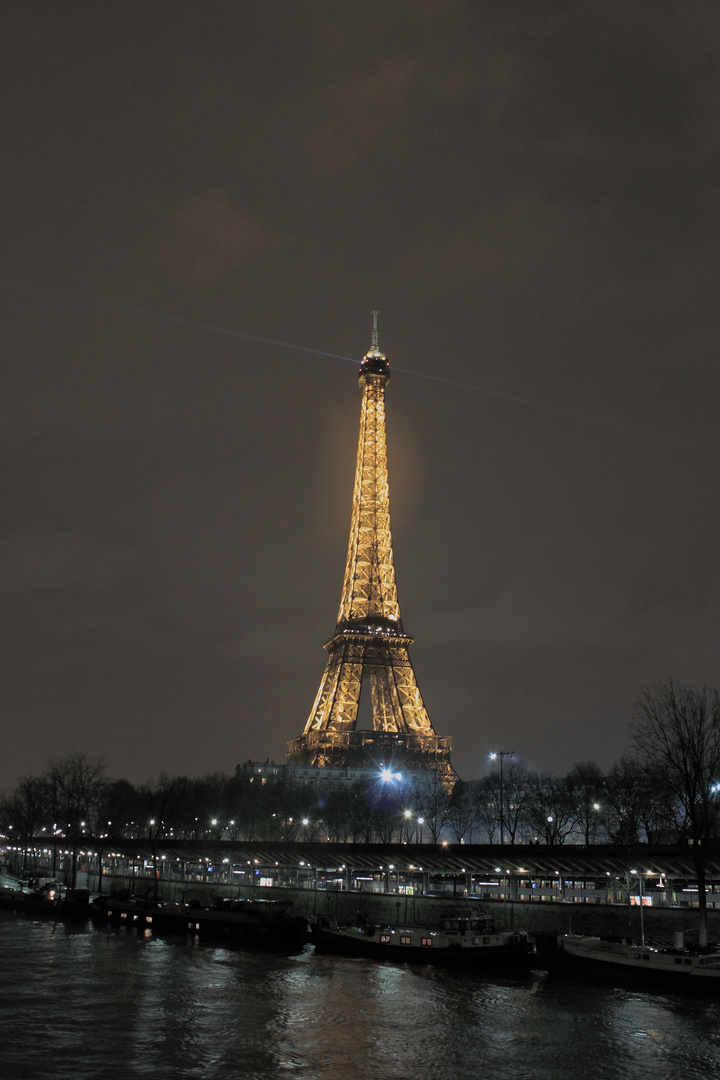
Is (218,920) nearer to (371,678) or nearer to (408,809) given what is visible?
(408,809)

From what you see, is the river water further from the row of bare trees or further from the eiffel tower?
the eiffel tower

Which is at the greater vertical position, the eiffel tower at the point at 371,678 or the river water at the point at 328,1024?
the eiffel tower at the point at 371,678

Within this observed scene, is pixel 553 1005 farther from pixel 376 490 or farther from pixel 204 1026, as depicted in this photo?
pixel 376 490

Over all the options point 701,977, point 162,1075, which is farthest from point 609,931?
point 162,1075

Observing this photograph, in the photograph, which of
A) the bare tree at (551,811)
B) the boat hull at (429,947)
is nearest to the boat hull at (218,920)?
the boat hull at (429,947)

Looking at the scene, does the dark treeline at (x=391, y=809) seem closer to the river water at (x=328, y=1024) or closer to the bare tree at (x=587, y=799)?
the bare tree at (x=587, y=799)

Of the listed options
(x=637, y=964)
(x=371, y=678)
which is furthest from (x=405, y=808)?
(x=637, y=964)
